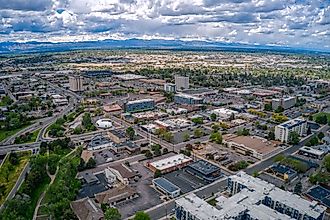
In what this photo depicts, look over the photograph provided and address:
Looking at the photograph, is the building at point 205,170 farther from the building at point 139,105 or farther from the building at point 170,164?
the building at point 139,105

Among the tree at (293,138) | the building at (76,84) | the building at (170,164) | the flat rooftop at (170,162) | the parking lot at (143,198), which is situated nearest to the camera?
the parking lot at (143,198)

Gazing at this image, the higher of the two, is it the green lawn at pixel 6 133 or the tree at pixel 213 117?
the tree at pixel 213 117

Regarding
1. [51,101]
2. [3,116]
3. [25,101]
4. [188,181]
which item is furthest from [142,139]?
[25,101]

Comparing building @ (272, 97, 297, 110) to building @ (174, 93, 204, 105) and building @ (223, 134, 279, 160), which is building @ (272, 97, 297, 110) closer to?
building @ (174, 93, 204, 105)

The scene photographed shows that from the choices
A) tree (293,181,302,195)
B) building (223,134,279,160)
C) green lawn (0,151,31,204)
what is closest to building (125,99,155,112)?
building (223,134,279,160)

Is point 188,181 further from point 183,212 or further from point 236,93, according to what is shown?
point 236,93

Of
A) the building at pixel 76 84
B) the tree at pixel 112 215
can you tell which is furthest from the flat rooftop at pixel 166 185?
the building at pixel 76 84
